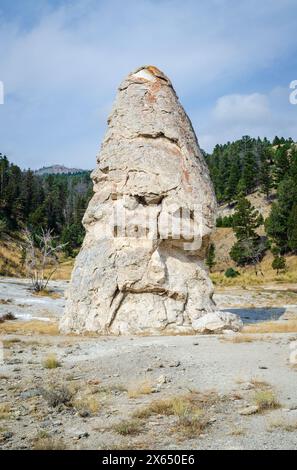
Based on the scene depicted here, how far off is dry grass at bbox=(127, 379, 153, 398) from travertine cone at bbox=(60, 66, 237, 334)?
7.91 metres

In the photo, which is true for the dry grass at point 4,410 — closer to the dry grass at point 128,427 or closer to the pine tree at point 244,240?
the dry grass at point 128,427

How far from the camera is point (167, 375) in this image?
10.5m

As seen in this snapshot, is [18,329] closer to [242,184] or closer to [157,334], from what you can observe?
[157,334]

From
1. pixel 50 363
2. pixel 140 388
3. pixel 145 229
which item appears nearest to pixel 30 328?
pixel 145 229

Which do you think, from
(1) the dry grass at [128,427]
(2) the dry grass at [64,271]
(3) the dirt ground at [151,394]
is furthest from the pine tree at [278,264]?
(1) the dry grass at [128,427]

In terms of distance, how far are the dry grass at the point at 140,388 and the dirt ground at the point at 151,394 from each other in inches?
0.8

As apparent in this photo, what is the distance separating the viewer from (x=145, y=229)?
1936 centimetres

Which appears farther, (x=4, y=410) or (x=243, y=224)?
(x=243, y=224)

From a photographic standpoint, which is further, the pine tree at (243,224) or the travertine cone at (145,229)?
the pine tree at (243,224)

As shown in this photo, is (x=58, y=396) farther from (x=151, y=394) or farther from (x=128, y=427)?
(x=128, y=427)

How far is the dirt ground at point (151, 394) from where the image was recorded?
667cm

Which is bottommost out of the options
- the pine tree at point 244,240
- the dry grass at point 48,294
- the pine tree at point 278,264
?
the dry grass at point 48,294

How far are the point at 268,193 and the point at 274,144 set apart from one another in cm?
6079

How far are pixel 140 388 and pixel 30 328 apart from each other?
1199cm
